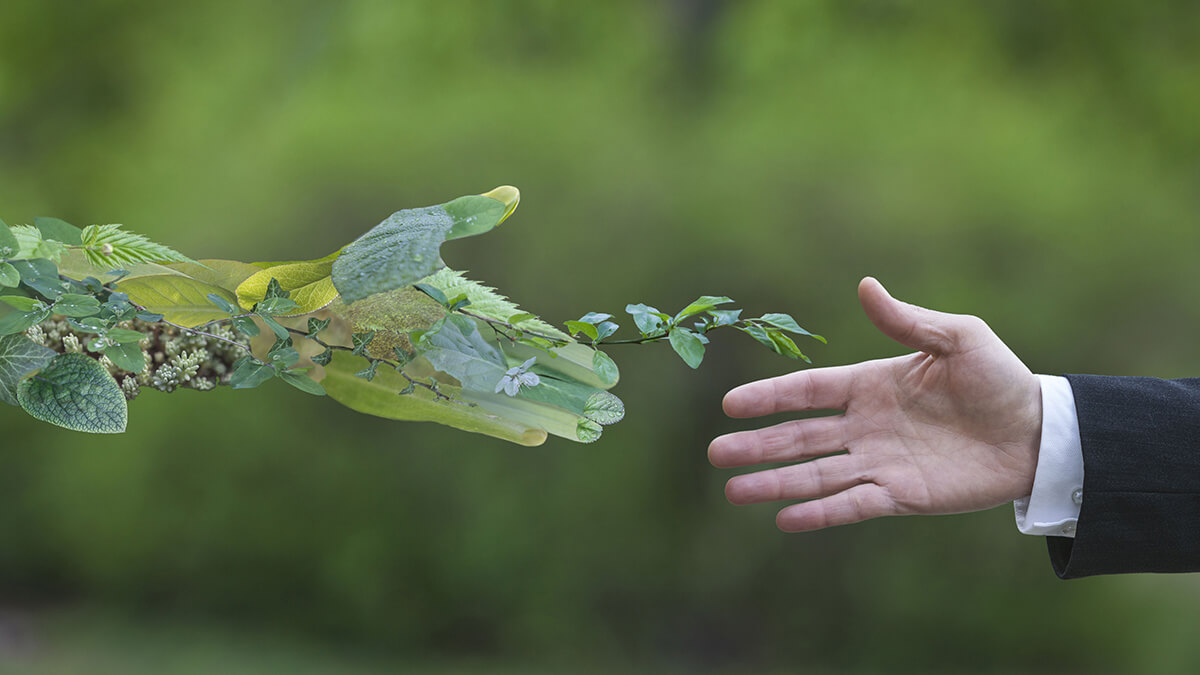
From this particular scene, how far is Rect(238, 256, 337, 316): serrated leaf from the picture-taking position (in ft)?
2.17

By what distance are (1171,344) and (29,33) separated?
186cm

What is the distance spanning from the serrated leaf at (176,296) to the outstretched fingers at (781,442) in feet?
1.59

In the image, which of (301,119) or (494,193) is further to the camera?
(301,119)

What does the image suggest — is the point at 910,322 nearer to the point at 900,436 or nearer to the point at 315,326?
the point at 900,436

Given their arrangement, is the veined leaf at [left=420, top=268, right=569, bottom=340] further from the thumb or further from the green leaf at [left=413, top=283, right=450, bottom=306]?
the thumb

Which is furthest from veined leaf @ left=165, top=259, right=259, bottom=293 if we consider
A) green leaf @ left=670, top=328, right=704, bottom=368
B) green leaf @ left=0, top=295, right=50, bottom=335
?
green leaf @ left=670, top=328, right=704, bottom=368

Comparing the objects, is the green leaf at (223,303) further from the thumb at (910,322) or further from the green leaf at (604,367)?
the thumb at (910,322)

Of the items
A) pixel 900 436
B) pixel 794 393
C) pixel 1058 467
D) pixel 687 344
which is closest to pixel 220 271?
pixel 687 344

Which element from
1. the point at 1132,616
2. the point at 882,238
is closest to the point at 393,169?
the point at 882,238

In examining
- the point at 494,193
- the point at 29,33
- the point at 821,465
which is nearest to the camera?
the point at 494,193

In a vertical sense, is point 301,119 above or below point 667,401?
above

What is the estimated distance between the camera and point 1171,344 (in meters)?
1.25

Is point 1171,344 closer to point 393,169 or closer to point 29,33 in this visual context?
point 393,169

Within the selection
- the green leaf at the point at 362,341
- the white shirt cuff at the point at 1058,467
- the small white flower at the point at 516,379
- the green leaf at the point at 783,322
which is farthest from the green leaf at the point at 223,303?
the white shirt cuff at the point at 1058,467
